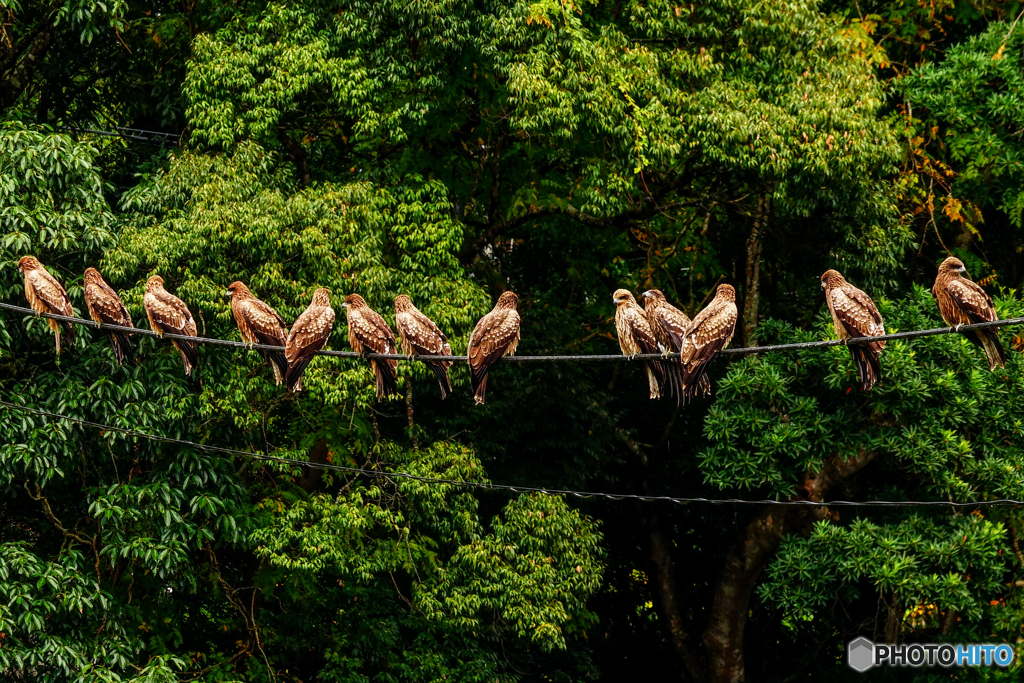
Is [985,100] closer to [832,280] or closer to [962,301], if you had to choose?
[832,280]

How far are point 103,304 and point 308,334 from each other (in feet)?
6.45

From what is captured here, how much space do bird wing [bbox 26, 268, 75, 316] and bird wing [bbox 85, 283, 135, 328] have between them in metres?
0.19

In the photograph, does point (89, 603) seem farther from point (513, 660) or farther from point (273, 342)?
point (513, 660)

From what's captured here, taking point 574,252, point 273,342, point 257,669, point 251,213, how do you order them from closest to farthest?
point 273,342 → point 251,213 → point 257,669 → point 574,252

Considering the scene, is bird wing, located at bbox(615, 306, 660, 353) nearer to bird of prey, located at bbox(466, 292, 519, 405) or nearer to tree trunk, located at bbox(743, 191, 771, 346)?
bird of prey, located at bbox(466, 292, 519, 405)

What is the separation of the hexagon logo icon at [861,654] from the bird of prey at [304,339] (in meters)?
9.14

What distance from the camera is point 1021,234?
15.8 meters

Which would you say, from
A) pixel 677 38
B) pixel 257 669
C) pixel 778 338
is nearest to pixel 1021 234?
pixel 778 338

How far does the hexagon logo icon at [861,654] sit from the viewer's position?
15312 mm

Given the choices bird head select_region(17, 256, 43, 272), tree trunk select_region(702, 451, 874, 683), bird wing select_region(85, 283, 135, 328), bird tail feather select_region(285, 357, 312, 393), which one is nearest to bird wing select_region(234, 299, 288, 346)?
bird tail feather select_region(285, 357, 312, 393)

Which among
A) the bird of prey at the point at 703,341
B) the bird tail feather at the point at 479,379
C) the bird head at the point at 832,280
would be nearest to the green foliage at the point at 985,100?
the bird head at the point at 832,280

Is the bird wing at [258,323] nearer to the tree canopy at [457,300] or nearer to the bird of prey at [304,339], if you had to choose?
the bird of prey at [304,339]

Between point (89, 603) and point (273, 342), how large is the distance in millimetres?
3348

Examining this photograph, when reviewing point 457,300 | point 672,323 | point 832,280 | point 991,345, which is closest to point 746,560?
point 457,300
